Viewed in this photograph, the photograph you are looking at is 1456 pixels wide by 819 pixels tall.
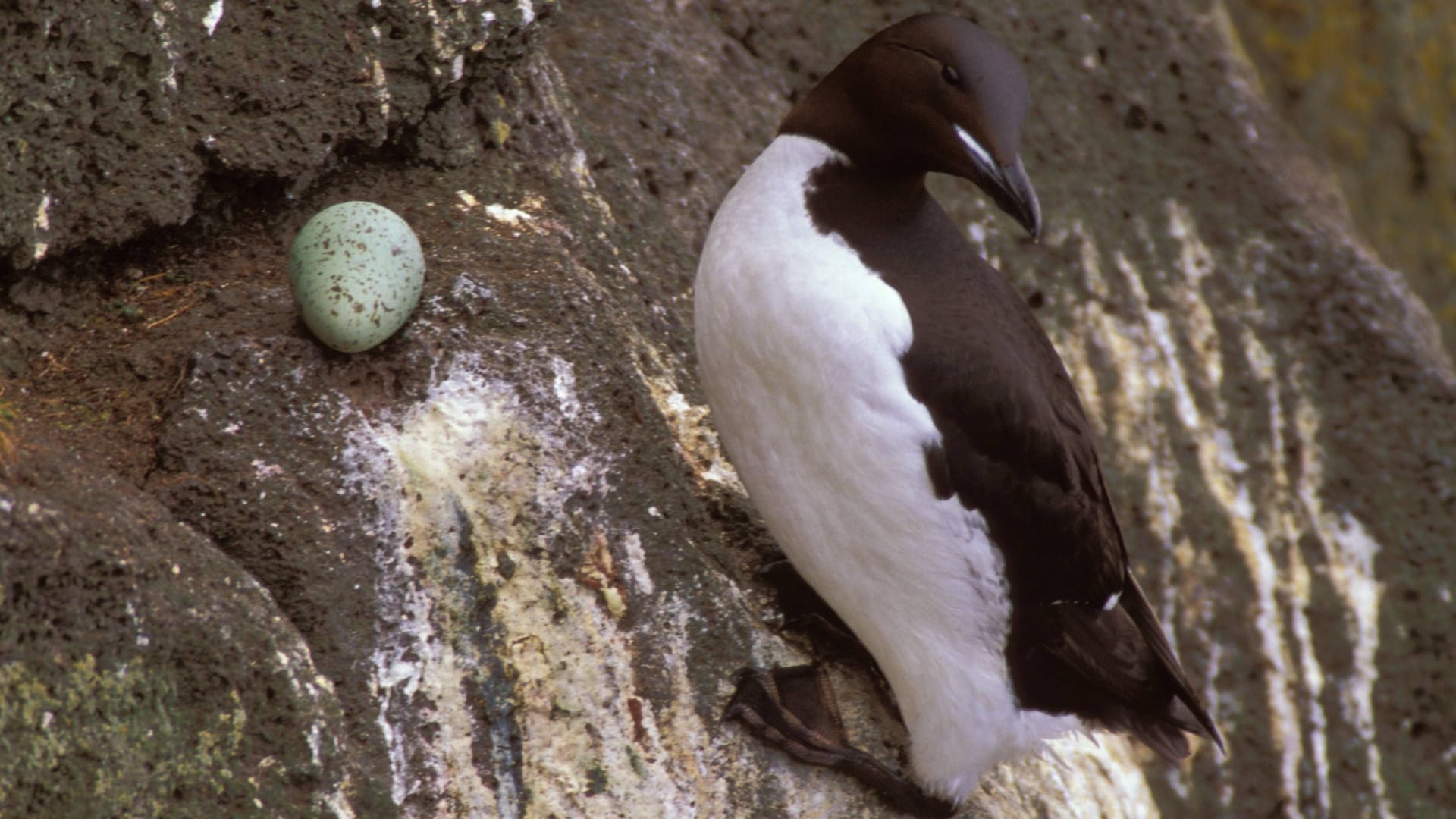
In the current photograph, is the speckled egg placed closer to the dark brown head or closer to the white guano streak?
the dark brown head

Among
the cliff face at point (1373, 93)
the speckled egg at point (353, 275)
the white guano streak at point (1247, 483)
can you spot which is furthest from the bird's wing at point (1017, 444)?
the cliff face at point (1373, 93)

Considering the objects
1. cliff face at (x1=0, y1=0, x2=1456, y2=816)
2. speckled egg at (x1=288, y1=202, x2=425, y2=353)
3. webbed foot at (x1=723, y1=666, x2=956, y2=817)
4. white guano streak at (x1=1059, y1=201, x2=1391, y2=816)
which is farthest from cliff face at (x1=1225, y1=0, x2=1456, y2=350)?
speckled egg at (x1=288, y1=202, x2=425, y2=353)

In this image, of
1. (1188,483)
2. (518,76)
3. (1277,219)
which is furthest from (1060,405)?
(1277,219)

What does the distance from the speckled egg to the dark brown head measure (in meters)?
0.80

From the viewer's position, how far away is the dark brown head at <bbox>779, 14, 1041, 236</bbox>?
7.80 feet

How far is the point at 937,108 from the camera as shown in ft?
8.02

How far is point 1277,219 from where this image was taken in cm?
468

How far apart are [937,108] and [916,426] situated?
1.76 ft

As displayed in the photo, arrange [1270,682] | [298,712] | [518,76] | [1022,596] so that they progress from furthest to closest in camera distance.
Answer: [1270,682] → [518,76] → [1022,596] → [298,712]

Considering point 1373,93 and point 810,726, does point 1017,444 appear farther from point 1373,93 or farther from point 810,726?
point 1373,93

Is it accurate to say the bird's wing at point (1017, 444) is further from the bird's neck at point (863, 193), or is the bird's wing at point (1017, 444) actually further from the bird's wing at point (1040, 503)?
the bird's neck at point (863, 193)

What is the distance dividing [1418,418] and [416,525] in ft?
11.1

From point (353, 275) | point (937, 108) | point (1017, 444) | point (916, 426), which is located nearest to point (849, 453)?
point (916, 426)

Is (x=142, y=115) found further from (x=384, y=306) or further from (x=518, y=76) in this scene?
(x=518, y=76)
